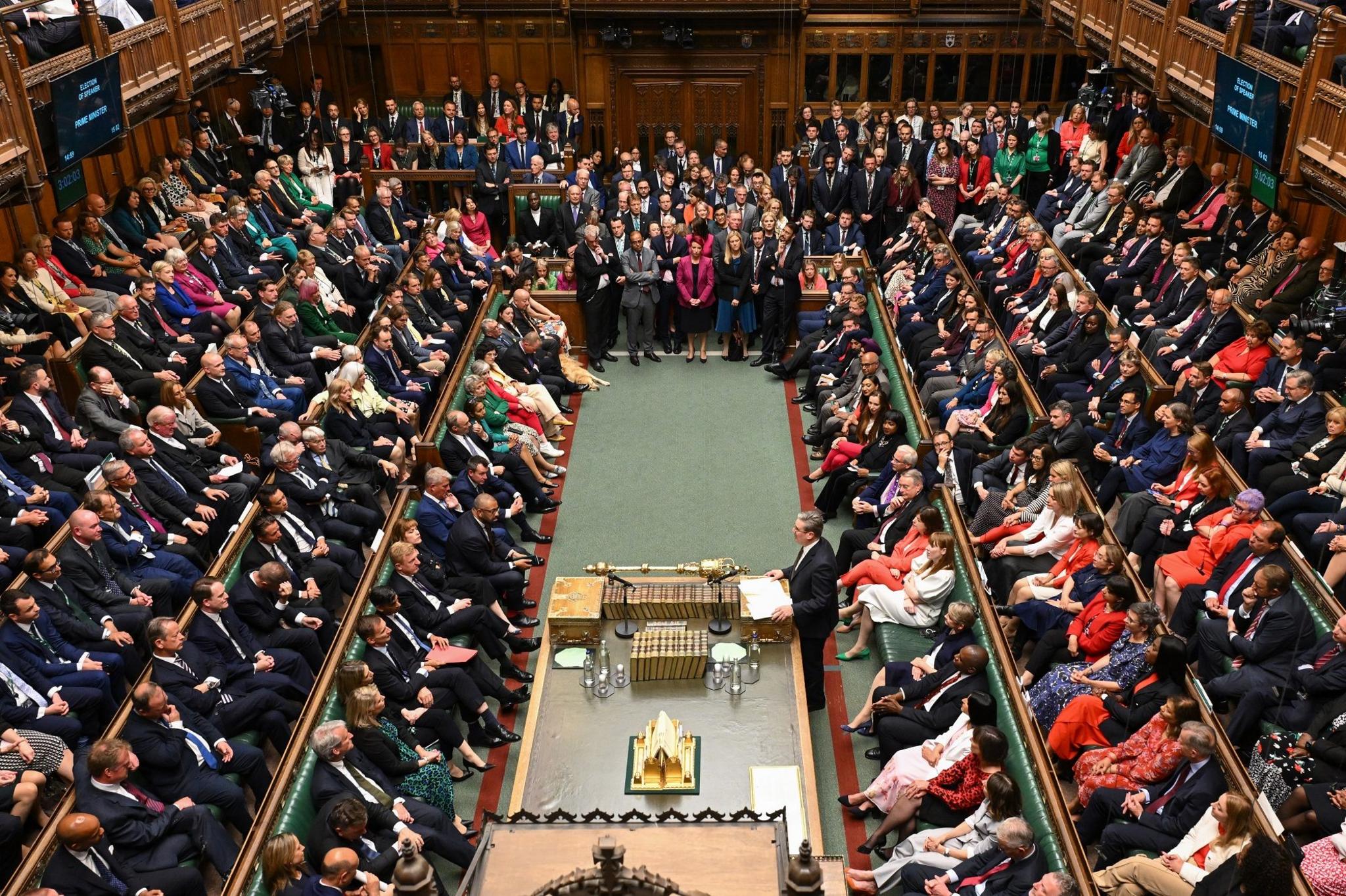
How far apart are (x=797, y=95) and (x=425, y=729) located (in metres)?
12.1

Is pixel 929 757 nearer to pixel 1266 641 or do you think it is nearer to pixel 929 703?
pixel 929 703

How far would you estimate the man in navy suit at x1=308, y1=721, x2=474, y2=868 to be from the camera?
5.03 m

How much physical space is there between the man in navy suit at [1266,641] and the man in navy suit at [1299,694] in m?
0.05

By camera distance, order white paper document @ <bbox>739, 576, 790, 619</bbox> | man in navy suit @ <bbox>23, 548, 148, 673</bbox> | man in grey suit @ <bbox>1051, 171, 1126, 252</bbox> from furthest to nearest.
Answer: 1. man in grey suit @ <bbox>1051, 171, 1126, 252</bbox>
2. white paper document @ <bbox>739, 576, 790, 619</bbox>
3. man in navy suit @ <bbox>23, 548, 148, 673</bbox>

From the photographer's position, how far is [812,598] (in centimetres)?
631

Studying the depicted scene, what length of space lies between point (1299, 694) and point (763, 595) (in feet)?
8.97

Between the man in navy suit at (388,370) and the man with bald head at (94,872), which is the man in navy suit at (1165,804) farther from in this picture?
the man in navy suit at (388,370)

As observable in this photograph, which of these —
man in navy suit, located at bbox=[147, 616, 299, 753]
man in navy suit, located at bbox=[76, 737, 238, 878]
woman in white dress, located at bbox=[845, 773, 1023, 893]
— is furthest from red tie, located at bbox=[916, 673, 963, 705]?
man in navy suit, located at bbox=[76, 737, 238, 878]

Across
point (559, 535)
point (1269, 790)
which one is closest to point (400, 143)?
point (559, 535)

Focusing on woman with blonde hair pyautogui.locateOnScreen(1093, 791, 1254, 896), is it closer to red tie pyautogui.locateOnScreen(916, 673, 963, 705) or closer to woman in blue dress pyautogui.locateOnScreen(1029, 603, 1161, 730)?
woman in blue dress pyautogui.locateOnScreen(1029, 603, 1161, 730)

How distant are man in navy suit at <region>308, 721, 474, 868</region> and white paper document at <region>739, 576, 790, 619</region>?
2041 mm

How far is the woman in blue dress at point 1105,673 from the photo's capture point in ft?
18.1

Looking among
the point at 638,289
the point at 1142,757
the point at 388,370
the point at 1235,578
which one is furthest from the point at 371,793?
the point at 638,289

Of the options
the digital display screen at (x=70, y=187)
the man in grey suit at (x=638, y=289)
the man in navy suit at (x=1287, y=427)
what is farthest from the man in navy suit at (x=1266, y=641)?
the digital display screen at (x=70, y=187)
